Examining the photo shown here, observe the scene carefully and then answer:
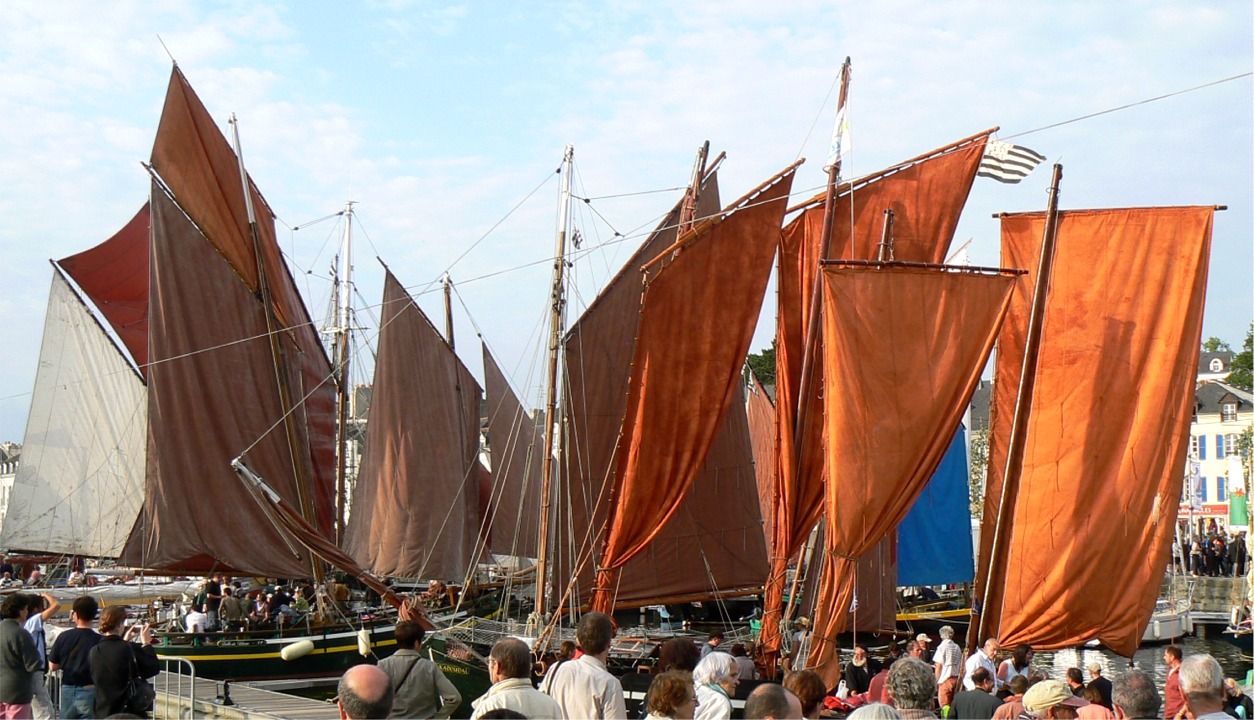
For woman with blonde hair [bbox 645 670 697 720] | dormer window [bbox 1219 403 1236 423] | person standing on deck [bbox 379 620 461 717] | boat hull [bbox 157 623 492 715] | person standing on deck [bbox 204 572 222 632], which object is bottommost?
boat hull [bbox 157 623 492 715]

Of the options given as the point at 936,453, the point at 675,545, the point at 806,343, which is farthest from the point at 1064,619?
Answer: the point at 675,545

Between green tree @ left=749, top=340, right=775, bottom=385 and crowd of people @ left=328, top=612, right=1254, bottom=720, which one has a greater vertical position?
green tree @ left=749, top=340, right=775, bottom=385

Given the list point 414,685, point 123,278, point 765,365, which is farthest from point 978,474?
point 414,685

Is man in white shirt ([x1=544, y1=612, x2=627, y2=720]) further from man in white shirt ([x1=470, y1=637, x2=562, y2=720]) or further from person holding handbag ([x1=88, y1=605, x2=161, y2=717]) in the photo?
person holding handbag ([x1=88, y1=605, x2=161, y2=717])

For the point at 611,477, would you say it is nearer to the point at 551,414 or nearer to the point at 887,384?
the point at 551,414

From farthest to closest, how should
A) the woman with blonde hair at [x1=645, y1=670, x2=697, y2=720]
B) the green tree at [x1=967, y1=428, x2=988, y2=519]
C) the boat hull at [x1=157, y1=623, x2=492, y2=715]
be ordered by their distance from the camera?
the green tree at [x1=967, y1=428, x2=988, y2=519], the boat hull at [x1=157, y1=623, x2=492, y2=715], the woman with blonde hair at [x1=645, y1=670, x2=697, y2=720]

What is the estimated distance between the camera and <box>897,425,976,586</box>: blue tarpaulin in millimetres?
32531

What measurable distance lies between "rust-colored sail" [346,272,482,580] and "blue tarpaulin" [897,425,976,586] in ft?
37.9

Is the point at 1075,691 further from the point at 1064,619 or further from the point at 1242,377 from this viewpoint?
the point at 1242,377

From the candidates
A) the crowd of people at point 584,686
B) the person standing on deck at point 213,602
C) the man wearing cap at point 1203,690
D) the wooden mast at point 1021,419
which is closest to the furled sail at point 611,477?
the person standing on deck at point 213,602

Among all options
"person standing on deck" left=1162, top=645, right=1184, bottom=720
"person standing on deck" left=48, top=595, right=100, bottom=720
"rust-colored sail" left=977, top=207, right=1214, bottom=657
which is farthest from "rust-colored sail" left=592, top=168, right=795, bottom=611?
"person standing on deck" left=48, top=595, right=100, bottom=720

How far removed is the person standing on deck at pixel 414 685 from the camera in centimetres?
937

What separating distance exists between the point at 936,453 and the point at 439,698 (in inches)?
459

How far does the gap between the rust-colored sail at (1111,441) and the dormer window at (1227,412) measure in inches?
2475
